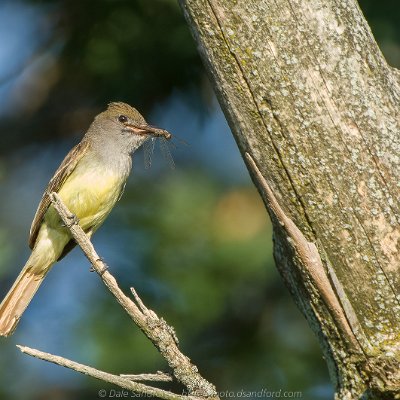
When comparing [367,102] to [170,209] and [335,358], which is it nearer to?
[335,358]

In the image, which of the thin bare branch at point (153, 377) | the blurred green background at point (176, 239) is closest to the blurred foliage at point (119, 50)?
the blurred green background at point (176, 239)

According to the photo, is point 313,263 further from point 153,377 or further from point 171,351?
point 153,377

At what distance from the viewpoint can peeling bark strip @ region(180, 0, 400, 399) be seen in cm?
283

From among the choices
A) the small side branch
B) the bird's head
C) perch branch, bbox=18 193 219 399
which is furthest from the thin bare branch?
the bird's head

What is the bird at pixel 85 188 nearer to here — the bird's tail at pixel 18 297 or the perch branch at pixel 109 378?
the bird's tail at pixel 18 297

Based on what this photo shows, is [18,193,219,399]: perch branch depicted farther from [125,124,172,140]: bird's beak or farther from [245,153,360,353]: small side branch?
[125,124,172,140]: bird's beak

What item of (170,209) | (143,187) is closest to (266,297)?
(170,209)

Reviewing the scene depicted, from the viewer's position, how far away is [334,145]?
9.27 feet

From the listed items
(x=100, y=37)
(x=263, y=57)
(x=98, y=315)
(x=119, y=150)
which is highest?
(x=100, y=37)

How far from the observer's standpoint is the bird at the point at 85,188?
484cm

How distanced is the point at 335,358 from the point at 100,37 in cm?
257

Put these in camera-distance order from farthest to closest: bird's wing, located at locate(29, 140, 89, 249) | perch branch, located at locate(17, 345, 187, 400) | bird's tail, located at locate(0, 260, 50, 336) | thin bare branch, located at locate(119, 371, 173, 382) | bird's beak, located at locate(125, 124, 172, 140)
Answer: bird's wing, located at locate(29, 140, 89, 249) < bird's beak, located at locate(125, 124, 172, 140) < bird's tail, located at locate(0, 260, 50, 336) < thin bare branch, located at locate(119, 371, 173, 382) < perch branch, located at locate(17, 345, 187, 400)

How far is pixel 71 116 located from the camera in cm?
551

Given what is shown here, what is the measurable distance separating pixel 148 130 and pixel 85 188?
1.75ft
